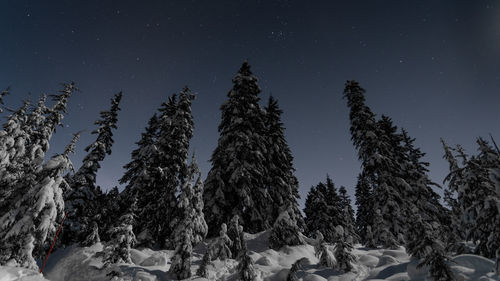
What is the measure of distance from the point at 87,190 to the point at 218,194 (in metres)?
11.0

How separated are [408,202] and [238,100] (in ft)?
54.6

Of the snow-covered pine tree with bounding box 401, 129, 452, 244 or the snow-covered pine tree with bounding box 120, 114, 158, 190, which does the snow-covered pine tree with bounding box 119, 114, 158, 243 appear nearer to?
the snow-covered pine tree with bounding box 120, 114, 158, 190

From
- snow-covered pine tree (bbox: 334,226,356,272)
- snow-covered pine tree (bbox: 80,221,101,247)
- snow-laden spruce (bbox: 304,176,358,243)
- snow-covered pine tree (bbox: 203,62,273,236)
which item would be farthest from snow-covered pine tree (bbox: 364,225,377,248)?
snow-covered pine tree (bbox: 80,221,101,247)

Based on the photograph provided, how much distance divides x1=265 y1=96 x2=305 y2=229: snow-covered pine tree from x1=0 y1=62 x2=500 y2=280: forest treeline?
110 mm

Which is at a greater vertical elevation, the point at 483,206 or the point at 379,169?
the point at 379,169

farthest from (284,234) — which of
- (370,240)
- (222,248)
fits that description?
(370,240)

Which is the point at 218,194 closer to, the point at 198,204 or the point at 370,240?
the point at 198,204

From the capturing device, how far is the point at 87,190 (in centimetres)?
1938

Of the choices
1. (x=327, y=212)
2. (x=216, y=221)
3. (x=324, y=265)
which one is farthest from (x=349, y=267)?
(x=327, y=212)

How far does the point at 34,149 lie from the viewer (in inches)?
826

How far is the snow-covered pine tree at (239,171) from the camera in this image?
56.4 ft

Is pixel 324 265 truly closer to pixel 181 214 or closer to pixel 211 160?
pixel 181 214

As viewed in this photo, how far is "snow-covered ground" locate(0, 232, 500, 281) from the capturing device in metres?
8.76

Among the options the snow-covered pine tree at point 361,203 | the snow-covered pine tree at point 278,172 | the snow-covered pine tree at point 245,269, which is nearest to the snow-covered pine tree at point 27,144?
the snow-covered pine tree at point 245,269
